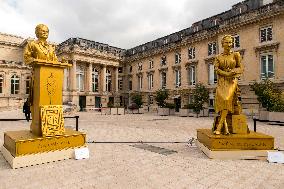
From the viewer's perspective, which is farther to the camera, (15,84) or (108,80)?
(108,80)

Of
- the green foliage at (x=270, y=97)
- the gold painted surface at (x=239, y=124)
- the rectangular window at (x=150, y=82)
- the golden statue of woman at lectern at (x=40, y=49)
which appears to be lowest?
the gold painted surface at (x=239, y=124)

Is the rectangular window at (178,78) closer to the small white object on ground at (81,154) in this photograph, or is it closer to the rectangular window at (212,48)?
the rectangular window at (212,48)

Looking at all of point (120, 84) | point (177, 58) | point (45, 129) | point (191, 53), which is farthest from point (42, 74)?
point (120, 84)

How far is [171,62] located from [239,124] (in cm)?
3017

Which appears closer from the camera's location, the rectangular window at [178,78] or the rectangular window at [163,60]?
the rectangular window at [178,78]

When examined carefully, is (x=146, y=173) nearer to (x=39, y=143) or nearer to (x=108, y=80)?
(x=39, y=143)

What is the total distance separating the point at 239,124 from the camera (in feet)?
23.7

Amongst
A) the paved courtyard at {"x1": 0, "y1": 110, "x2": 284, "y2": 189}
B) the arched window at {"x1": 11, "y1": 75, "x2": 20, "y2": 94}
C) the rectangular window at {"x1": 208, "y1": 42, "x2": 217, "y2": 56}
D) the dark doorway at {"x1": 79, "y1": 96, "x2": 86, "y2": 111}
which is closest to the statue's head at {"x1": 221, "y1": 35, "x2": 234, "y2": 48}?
the paved courtyard at {"x1": 0, "y1": 110, "x2": 284, "y2": 189}

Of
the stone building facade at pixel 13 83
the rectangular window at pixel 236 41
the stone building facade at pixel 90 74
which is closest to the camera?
the rectangular window at pixel 236 41

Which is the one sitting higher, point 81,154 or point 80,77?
point 80,77

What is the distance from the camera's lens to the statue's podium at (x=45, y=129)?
5.81m

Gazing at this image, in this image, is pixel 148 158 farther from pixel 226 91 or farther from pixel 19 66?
pixel 19 66

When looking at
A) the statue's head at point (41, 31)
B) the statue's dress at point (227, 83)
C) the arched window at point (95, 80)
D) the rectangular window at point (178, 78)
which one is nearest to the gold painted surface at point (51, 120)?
the statue's head at point (41, 31)

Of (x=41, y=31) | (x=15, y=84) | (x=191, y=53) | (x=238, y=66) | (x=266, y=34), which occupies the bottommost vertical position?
(x=238, y=66)
